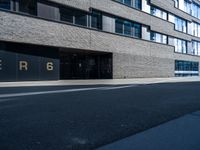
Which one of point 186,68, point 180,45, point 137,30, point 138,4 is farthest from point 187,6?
point 137,30

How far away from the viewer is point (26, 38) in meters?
20.0

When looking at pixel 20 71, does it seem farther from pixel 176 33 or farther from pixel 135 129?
pixel 176 33

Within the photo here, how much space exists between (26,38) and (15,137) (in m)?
16.0

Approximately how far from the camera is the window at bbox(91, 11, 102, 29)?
90.0 ft

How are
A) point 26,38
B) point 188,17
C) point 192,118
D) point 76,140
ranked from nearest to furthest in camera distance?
point 76,140
point 192,118
point 26,38
point 188,17

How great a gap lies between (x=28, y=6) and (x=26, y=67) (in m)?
5.11

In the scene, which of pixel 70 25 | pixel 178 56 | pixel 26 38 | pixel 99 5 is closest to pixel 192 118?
pixel 26 38

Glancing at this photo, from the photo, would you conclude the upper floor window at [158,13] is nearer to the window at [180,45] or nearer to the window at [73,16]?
the window at [180,45]

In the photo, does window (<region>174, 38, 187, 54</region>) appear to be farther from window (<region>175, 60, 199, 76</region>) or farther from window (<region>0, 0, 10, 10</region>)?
window (<region>0, 0, 10, 10</region>)

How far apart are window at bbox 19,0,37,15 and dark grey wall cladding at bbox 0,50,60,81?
3683 millimetres

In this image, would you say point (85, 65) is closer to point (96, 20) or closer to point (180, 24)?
point (96, 20)

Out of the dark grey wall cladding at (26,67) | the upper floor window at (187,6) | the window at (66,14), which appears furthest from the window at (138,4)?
the upper floor window at (187,6)

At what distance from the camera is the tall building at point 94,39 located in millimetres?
20219

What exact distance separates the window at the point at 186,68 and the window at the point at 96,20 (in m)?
20.1
